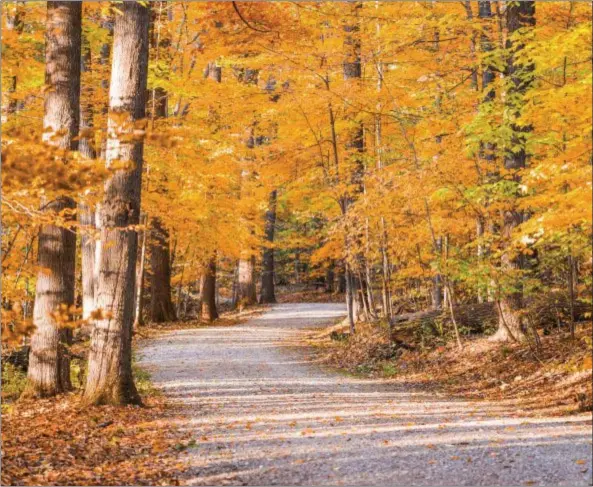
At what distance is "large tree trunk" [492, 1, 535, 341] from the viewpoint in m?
10.7

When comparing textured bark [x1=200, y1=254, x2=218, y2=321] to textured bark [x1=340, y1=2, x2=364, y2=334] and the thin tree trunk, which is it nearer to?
the thin tree trunk

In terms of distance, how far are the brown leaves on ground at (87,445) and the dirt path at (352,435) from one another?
35 centimetres

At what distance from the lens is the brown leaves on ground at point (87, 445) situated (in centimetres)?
607

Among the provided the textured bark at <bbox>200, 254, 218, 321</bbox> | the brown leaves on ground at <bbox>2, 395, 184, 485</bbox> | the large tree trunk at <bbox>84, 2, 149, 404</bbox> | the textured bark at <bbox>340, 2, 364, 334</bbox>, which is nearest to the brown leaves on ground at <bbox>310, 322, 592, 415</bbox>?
the textured bark at <bbox>340, 2, 364, 334</bbox>

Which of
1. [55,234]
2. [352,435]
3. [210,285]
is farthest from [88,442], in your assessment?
[210,285]

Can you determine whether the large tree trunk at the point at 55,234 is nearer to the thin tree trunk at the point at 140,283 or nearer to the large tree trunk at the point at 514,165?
the large tree trunk at the point at 514,165

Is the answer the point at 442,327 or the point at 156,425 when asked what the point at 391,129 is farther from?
the point at 156,425

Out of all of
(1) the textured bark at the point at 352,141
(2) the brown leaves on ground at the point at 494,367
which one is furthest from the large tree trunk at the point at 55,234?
(1) the textured bark at the point at 352,141

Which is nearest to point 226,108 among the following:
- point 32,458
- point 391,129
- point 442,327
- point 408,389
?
point 391,129

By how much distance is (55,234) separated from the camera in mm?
9359

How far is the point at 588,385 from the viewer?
636 centimetres

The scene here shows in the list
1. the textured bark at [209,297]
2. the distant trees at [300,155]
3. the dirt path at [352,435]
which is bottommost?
the dirt path at [352,435]

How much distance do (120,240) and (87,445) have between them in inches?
107

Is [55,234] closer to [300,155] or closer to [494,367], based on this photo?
[494,367]
